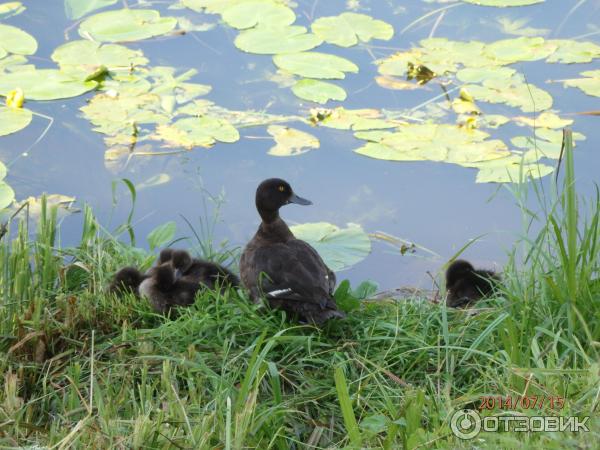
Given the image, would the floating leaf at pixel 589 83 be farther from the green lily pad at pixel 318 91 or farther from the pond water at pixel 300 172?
the green lily pad at pixel 318 91

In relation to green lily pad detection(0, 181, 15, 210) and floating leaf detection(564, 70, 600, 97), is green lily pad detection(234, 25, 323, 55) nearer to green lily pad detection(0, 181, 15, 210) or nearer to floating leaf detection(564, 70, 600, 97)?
floating leaf detection(564, 70, 600, 97)

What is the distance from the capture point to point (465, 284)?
14.3 feet

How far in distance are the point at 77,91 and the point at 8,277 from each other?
8.28ft

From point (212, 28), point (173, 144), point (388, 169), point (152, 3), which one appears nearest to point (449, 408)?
point (388, 169)

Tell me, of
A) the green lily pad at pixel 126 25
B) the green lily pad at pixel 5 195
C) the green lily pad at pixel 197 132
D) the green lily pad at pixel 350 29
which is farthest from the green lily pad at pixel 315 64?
the green lily pad at pixel 5 195

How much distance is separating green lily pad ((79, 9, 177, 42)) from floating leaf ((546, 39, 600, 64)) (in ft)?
8.69

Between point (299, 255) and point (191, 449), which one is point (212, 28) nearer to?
point (299, 255)

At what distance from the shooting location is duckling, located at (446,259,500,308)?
4.30 metres

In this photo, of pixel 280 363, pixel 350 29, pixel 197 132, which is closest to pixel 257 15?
pixel 350 29

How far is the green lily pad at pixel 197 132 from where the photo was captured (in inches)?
228

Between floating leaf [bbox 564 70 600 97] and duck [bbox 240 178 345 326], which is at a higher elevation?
duck [bbox 240 178 345 326]

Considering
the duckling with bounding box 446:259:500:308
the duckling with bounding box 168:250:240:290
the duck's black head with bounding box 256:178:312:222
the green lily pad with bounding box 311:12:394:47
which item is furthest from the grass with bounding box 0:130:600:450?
the green lily pad with bounding box 311:12:394:47

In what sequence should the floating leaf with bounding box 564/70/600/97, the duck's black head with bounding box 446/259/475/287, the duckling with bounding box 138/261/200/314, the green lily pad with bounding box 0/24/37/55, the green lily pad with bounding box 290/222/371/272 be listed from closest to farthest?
1. the duckling with bounding box 138/261/200/314
2. the duck's black head with bounding box 446/259/475/287
3. the green lily pad with bounding box 290/222/371/272
4. the floating leaf with bounding box 564/70/600/97
5. the green lily pad with bounding box 0/24/37/55

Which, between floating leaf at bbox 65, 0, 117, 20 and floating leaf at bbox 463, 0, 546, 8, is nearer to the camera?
floating leaf at bbox 65, 0, 117, 20
